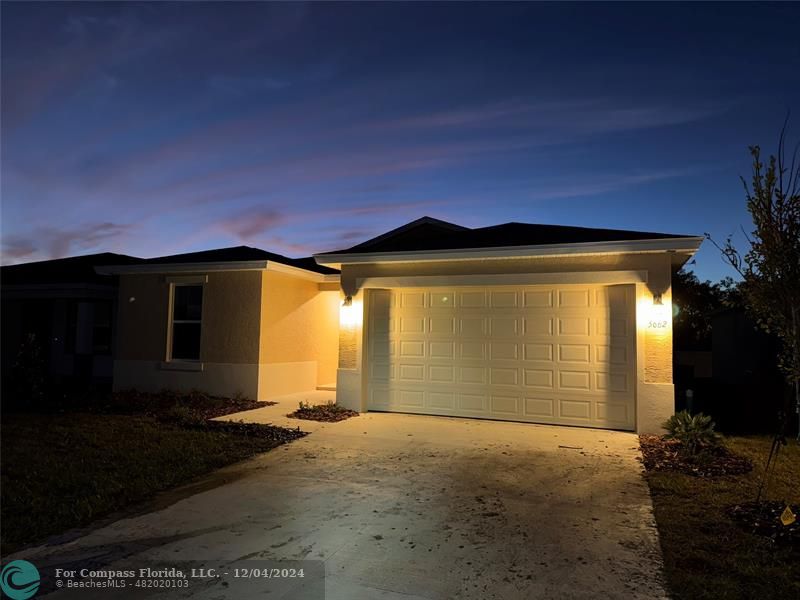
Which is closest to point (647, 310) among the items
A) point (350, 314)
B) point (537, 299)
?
point (537, 299)

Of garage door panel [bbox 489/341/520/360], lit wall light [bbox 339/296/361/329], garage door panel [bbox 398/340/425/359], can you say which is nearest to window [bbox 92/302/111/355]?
lit wall light [bbox 339/296/361/329]

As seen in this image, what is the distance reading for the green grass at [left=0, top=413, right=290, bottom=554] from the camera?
4.51 m

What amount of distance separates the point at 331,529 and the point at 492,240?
656cm

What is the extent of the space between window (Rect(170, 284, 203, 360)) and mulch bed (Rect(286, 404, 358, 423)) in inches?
144

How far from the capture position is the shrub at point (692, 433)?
6.70 m

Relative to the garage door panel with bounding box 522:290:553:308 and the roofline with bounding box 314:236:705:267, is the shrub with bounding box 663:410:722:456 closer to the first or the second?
the roofline with bounding box 314:236:705:267

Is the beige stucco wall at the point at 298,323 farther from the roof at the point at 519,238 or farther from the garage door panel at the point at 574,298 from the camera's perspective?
the garage door panel at the point at 574,298

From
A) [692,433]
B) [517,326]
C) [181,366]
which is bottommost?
[692,433]

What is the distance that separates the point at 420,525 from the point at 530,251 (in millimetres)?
5388

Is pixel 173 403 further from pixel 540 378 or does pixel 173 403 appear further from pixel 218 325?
pixel 540 378

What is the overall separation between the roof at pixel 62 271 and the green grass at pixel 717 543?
13.5m

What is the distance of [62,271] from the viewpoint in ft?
54.2

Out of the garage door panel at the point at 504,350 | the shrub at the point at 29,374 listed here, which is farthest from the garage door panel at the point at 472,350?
the shrub at the point at 29,374

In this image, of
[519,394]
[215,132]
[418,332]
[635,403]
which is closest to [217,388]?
[418,332]
